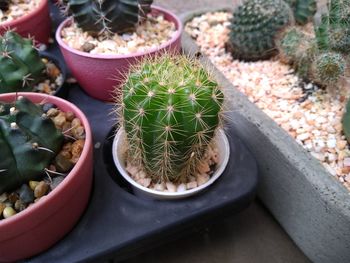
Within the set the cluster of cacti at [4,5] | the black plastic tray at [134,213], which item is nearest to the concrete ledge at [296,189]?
the black plastic tray at [134,213]

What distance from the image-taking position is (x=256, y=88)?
104cm

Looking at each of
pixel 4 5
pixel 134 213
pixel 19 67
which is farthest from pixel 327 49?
pixel 4 5

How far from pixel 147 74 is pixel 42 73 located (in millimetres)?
407

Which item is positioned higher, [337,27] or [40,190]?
[337,27]

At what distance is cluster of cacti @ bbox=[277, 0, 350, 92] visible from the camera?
3.05 ft

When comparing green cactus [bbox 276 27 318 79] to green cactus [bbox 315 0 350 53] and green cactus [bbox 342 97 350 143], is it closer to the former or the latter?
green cactus [bbox 315 0 350 53]

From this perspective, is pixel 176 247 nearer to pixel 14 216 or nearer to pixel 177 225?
pixel 177 225

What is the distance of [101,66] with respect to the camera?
35.4 inches

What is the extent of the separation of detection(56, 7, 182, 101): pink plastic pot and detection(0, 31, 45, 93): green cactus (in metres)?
0.08

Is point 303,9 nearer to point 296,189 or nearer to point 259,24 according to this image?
point 259,24

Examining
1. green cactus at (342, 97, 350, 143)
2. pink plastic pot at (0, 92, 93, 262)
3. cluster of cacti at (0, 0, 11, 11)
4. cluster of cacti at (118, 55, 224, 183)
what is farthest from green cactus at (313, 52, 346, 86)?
cluster of cacti at (0, 0, 11, 11)

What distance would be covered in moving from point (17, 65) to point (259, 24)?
66 centimetres

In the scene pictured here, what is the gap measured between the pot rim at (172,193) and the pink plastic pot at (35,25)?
0.44m

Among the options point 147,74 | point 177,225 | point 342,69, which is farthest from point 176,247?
point 342,69
